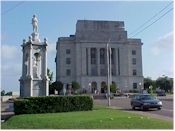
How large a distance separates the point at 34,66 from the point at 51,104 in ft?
38.0

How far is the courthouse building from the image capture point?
124 m

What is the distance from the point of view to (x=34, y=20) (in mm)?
36375

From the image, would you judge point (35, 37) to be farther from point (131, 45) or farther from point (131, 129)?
point (131, 45)

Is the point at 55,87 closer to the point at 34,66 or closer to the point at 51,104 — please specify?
the point at 34,66

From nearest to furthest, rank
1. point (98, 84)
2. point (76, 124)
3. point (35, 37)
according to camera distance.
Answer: point (76, 124) < point (35, 37) < point (98, 84)

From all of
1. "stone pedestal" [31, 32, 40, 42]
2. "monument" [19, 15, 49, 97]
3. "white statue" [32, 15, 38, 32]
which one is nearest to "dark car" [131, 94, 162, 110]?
"monument" [19, 15, 49, 97]

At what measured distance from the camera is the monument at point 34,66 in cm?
3350

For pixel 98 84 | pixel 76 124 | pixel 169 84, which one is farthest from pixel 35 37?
pixel 169 84

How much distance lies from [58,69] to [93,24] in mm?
19372

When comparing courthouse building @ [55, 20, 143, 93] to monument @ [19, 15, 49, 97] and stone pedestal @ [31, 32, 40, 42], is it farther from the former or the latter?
stone pedestal @ [31, 32, 40, 42]

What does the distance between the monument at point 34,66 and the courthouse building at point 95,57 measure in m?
87.1

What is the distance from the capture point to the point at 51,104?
965 inches

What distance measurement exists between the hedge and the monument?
8353 mm

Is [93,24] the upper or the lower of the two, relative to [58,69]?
upper
